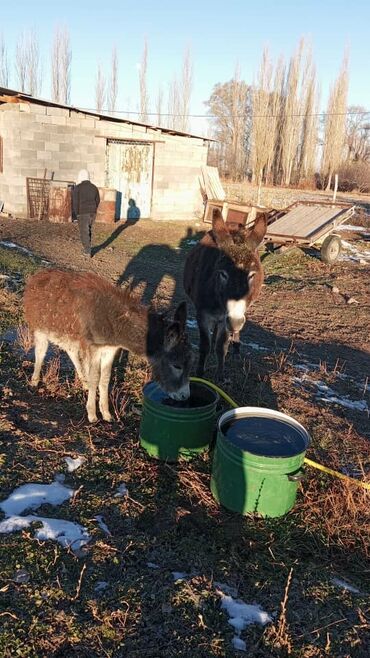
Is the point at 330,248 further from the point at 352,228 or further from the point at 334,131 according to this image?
the point at 334,131

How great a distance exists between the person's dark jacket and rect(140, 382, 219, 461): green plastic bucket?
986 cm

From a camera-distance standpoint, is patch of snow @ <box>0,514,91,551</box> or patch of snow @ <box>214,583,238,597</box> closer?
patch of snow @ <box>214,583,238,597</box>

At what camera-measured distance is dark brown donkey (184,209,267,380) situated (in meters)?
5.47

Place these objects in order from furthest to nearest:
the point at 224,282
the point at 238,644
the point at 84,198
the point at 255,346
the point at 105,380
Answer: the point at 84,198, the point at 255,346, the point at 224,282, the point at 105,380, the point at 238,644

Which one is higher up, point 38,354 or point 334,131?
point 334,131

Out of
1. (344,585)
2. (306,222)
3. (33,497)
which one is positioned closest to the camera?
(344,585)

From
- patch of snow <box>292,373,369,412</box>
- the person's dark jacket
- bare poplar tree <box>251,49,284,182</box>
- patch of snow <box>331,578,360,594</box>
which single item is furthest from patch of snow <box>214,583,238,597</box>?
bare poplar tree <box>251,49,284,182</box>

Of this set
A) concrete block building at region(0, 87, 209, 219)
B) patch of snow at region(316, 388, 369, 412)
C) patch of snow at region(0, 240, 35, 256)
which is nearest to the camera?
patch of snow at region(316, 388, 369, 412)

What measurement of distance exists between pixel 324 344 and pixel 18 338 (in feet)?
18.5

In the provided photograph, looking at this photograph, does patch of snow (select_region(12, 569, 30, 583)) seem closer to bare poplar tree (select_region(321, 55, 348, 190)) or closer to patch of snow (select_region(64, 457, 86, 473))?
patch of snow (select_region(64, 457, 86, 473))

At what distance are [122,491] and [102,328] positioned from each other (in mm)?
1729

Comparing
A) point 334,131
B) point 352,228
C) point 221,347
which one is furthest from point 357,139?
point 221,347

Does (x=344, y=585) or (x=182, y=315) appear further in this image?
(x=182, y=315)

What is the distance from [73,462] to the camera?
4352 mm
